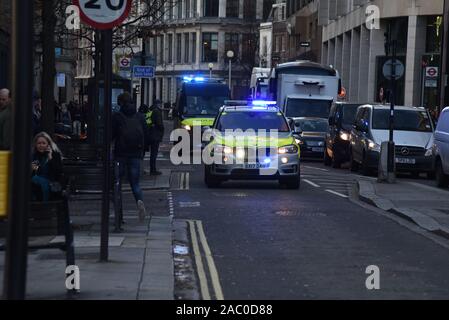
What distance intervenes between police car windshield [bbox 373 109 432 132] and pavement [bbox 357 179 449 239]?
4.70 metres

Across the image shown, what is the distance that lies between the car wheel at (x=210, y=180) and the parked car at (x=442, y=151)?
538 cm

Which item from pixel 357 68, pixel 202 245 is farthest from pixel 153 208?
pixel 357 68

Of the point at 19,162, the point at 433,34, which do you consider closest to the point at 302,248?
the point at 19,162

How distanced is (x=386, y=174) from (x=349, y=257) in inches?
492

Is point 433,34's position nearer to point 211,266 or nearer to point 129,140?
point 129,140

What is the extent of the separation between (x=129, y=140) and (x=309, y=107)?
81.4 ft

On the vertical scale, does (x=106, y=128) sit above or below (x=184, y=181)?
above

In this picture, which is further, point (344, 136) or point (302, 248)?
point (344, 136)

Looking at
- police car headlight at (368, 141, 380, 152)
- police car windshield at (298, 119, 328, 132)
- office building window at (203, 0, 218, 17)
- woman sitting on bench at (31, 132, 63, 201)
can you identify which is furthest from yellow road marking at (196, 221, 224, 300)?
office building window at (203, 0, 218, 17)

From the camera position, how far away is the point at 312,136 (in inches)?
1458

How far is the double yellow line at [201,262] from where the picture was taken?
9703mm

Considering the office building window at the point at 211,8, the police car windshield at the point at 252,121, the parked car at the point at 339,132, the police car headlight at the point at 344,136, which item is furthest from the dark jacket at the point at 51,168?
the office building window at the point at 211,8

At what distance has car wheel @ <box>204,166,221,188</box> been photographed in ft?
73.0

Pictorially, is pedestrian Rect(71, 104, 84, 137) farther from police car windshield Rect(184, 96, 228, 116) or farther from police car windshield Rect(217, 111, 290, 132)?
police car windshield Rect(217, 111, 290, 132)
